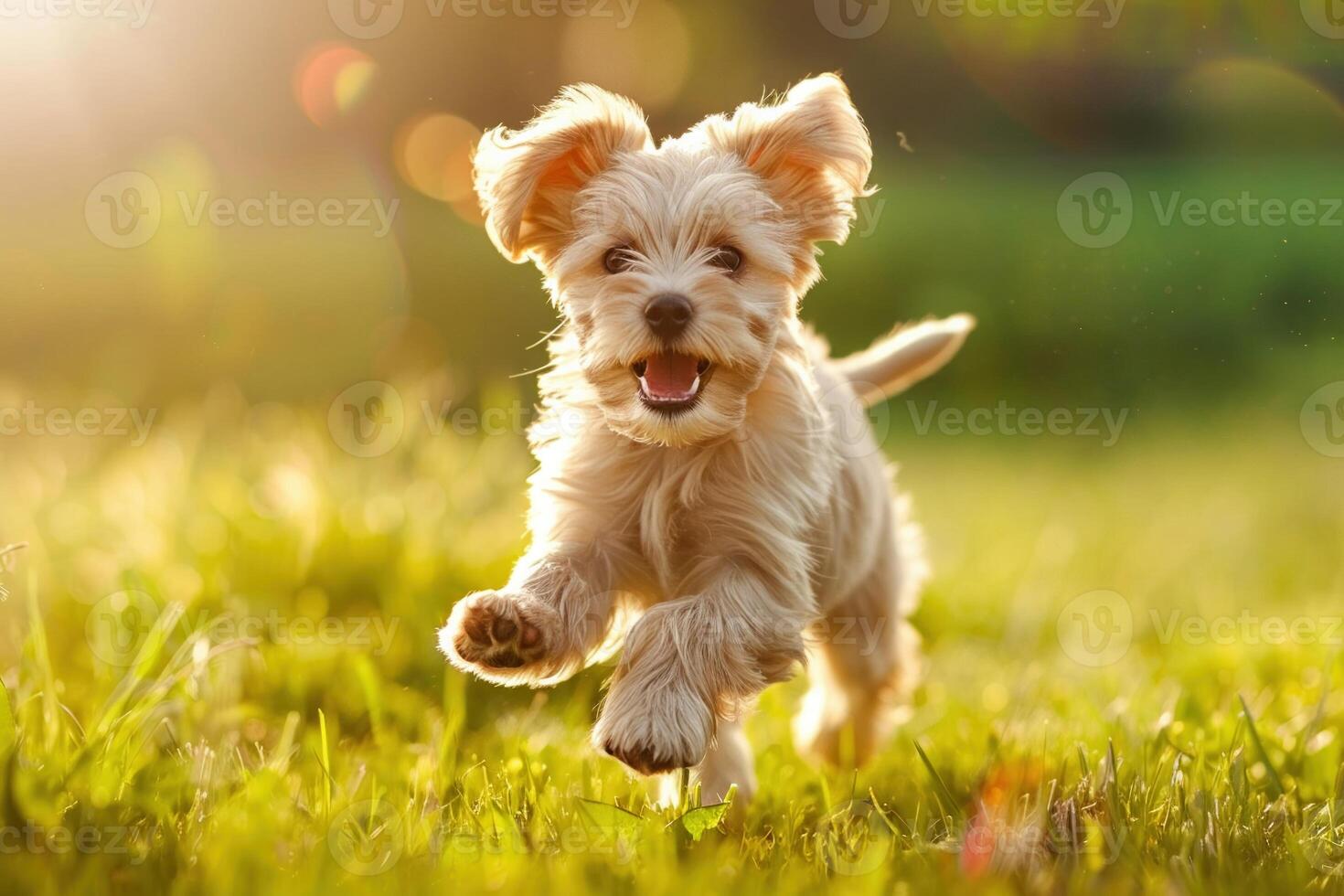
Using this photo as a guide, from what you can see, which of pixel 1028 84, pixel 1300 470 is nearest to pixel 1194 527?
pixel 1300 470

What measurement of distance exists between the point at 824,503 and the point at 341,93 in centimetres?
1135

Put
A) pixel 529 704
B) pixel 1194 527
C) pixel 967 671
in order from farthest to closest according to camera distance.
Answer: pixel 1194 527, pixel 967 671, pixel 529 704

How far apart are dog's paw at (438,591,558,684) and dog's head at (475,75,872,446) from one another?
1.80 feet

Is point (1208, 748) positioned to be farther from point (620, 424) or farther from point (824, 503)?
point (620, 424)

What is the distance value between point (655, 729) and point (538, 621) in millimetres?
415

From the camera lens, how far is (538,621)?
122 inches

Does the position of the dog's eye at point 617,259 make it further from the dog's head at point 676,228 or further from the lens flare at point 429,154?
the lens flare at point 429,154

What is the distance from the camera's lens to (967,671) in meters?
5.78

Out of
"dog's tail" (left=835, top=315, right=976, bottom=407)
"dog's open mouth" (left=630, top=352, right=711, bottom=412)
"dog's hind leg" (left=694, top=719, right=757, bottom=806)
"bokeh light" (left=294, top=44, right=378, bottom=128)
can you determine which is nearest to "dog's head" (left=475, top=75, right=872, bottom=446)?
"dog's open mouth" (left=630, top=352, right=711, bottom=412)

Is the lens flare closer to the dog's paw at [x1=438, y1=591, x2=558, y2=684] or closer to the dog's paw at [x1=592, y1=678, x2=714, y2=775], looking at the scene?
the dog's paw at [x1=438, y1=591, x2=558, y2=684]

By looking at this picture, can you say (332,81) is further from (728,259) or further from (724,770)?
(724,770)

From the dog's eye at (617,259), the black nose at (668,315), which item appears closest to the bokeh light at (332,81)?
the dog's eye at (617,259)

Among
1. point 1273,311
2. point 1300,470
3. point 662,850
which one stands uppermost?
point 1273,311

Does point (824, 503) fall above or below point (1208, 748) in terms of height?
above
